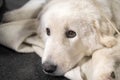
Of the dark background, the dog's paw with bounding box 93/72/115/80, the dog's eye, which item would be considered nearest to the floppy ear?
the dark background

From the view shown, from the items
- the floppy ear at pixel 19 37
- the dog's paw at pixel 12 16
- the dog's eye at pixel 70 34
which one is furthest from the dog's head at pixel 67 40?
the dog's paw at pixel 12 16

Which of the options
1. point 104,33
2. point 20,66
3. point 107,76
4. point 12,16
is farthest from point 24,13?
point 107,76

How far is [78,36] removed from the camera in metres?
1.03

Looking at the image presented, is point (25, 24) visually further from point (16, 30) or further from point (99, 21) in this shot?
point (99, 21)

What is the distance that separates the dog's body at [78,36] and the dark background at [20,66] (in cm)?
7

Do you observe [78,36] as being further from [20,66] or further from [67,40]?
[20,66]

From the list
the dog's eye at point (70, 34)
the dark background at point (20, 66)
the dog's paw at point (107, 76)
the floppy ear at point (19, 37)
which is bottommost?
the dark background at point (20, 66)

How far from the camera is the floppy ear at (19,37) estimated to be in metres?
1.14

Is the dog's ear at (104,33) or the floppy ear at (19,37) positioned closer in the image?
the dog's ear at (104,33)

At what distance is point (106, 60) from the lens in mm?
959

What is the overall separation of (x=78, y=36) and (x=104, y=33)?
0.09 metres

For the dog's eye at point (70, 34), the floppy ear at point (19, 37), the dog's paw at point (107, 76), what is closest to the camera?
the dog's paw at point (107, 76)

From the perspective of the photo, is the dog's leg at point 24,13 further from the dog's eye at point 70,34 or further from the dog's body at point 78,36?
the dog's eye at point 70,34

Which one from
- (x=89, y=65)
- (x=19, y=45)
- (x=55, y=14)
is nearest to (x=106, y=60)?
(x=89, y=65)
